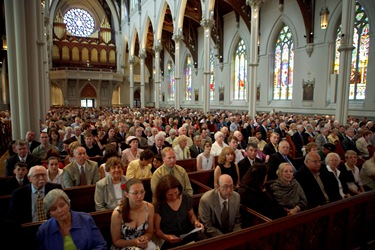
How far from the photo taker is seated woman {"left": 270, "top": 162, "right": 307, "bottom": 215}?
3162mm

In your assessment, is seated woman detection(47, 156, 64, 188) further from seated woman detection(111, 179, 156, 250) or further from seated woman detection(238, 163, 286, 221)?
seated woman detection(238, 163, 286, 221)

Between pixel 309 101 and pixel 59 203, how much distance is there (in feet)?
55.1

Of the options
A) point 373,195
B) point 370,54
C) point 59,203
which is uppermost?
point 370,54

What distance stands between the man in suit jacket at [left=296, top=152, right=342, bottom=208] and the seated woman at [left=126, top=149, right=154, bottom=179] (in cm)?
219

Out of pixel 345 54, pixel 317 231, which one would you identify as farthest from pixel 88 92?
pixel 317 231

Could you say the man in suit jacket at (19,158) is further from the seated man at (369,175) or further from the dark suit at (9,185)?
the seated man at (369,175)

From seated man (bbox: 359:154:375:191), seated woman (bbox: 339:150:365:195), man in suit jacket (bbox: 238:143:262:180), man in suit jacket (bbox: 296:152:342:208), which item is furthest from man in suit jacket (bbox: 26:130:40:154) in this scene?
seated man (bbox: 359:154:375:191)

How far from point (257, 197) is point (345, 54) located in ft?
32.4

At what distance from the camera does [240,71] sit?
22328mm

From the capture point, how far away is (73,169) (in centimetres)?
387

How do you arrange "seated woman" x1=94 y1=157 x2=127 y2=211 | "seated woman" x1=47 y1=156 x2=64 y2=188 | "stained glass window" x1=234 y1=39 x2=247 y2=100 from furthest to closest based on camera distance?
1. "stained glass window" x1=234 y1=39 x2=247 y2=100
2. "seated woman" x1=47 y1=156 x2=64 y2=188
3. "seated woman" x1=94 y1=157 x2=127 y2=211

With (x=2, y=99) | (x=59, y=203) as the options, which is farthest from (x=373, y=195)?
(x=2, y=99)

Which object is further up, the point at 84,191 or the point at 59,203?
the point at 59,203

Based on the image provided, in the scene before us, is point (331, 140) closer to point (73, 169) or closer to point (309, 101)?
point (73, 169)
